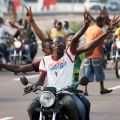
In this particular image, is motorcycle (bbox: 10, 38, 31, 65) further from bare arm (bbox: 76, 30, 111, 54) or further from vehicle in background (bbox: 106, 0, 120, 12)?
vehicle in background (bbox: 106, 0, 120, 12)

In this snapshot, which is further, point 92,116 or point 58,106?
point 92,116

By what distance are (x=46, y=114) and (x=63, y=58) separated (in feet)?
3.30

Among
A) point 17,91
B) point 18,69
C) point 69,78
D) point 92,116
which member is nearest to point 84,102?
point 69,78

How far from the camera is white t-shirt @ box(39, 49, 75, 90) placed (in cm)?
908

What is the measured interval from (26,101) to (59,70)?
6.16 metres

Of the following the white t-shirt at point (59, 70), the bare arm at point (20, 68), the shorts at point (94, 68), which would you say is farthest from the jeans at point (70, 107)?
the shorts at point (94, 68)

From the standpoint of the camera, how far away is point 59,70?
29.9 ft

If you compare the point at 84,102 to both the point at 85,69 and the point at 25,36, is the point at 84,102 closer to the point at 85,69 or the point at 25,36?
the point at 85,69

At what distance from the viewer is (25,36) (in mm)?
24594

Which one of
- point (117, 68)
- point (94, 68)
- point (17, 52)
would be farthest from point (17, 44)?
point (94, 68)

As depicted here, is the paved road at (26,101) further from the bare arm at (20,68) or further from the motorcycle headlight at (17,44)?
the bare arm at (20,68)

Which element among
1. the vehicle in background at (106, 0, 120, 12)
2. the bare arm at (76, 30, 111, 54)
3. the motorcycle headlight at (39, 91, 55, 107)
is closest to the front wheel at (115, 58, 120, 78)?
the bare arm at (76, 30, 111, 54)

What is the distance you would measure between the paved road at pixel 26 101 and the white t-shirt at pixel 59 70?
3.59 meters

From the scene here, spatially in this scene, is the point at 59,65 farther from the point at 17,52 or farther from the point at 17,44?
the point at 17,52
